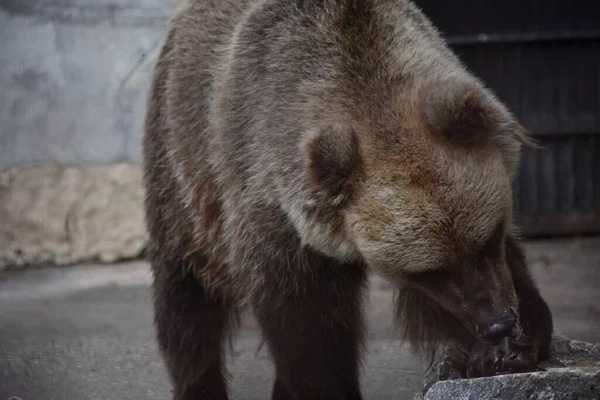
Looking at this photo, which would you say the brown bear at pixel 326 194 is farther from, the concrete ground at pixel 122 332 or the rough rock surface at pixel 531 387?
the concrete ground at pixel 122 332

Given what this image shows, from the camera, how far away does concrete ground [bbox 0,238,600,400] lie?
18.1ft

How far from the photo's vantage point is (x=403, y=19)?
4266 mm

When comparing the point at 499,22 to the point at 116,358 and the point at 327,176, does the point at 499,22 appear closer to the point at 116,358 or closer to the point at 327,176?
the point at 116,358

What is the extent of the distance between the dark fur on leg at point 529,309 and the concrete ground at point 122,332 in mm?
1184

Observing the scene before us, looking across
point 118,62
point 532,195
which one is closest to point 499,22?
point 532,195

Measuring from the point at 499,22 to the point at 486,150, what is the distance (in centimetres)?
483

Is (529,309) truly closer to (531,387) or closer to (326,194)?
(531,387)

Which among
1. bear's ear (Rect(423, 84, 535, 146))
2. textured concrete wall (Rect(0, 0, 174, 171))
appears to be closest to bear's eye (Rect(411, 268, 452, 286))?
bear's ear (Rect(423, 84, 535, 146))

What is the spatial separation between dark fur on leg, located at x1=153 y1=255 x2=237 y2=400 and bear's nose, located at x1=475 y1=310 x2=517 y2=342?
1764mm

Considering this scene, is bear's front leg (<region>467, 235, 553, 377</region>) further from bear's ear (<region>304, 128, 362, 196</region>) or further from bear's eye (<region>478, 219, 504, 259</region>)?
bear's ear (<region>304, 128, 362, 196</region>)

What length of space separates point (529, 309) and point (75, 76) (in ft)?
17.2

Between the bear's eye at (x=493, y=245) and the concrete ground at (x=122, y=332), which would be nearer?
the bear's eye at (x=493, y=245)

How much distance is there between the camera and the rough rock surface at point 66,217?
8.36 metres

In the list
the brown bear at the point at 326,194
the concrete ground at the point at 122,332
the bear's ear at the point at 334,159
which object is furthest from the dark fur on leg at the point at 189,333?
the bear's ear at the point at 334,159
